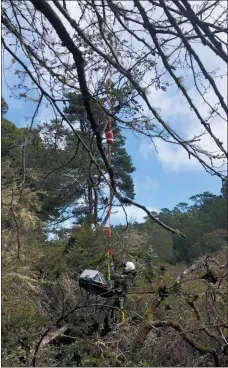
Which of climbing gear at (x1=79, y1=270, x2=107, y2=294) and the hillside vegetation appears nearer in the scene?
the hillside vegetation

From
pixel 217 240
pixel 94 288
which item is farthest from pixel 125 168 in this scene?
pixel 217 240

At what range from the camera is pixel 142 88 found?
6.77ft

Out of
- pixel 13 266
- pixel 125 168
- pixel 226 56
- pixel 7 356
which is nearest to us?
pixel 226 56

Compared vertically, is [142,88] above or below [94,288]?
above

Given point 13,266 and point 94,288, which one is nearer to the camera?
point 94,288

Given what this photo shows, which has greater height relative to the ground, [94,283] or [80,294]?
[94,283]

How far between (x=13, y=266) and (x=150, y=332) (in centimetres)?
205

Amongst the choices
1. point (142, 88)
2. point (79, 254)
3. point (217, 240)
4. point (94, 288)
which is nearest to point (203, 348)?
point (94, 288)

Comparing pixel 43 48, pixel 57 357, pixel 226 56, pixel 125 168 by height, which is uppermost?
pixel 43 48

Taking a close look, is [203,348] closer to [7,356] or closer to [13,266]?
[7,356]

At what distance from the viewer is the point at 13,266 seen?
641 cm

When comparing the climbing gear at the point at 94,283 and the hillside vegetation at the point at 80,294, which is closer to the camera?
the hillside vegetation at the point at 80,294

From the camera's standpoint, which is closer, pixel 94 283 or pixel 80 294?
pixel 94 283

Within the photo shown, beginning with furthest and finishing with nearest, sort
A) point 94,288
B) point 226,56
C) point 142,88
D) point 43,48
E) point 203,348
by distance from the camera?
point 203,348 → point 94,288 → point 43,48 → point 142,88 → point 226,56
